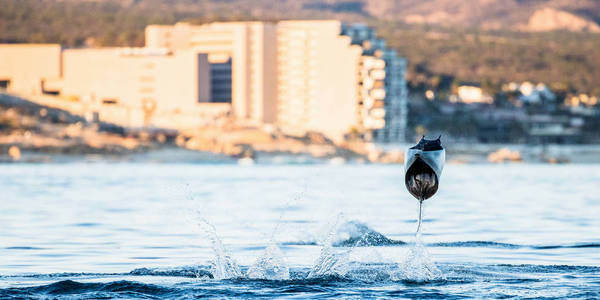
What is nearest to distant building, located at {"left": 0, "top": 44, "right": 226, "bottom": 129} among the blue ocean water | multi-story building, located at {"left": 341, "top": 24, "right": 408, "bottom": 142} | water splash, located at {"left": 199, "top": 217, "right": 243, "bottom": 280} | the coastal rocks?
multi-story building, located at {"left": 341, "top": 24, "right": 408, "bottom": 142}

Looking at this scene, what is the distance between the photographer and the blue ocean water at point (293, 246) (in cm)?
2300

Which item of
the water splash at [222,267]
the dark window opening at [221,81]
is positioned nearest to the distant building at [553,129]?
the dark window opening at [221,81]

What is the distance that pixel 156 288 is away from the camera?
22578 millimetres

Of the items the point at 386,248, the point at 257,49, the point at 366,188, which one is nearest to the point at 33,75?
the point at 257,49

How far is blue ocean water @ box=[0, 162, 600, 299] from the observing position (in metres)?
23.0

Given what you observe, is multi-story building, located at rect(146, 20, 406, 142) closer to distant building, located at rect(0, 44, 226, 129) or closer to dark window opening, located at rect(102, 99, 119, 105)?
distant building, located at rect(0, 44, 226, 129)

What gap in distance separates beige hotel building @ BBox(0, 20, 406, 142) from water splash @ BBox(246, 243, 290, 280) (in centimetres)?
14208

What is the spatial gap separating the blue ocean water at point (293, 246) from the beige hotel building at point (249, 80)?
117 m

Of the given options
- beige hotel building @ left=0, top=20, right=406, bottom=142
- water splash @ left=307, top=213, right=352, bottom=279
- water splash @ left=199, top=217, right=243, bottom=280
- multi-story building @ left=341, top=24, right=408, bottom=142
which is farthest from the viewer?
beige hotel building @ left=0, top=20, right=406, bottom=142

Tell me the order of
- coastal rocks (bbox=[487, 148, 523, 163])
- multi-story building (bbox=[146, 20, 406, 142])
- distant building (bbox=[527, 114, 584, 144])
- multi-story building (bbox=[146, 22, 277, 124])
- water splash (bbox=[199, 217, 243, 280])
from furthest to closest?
distant building (bbox=[527, 114, 584, 144])
multi-story building (bbox=[146, 22, 277, 124])
multi-story building (bbox=[146, 20, 406, 142])
coastal rocks (bbox=[487, 148, 523, 163])
water splash (bbox=[199, 217, 243, 280])

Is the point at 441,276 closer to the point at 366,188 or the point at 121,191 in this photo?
the point at 121,191

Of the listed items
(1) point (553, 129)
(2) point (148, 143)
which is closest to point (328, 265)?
(2) point (148, 143)

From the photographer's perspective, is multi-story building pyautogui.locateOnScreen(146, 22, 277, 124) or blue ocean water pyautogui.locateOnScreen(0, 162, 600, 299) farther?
multi-story building pyautogui.locateOnScreen(146, 22, 277, 124)

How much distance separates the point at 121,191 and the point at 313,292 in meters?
41.4
